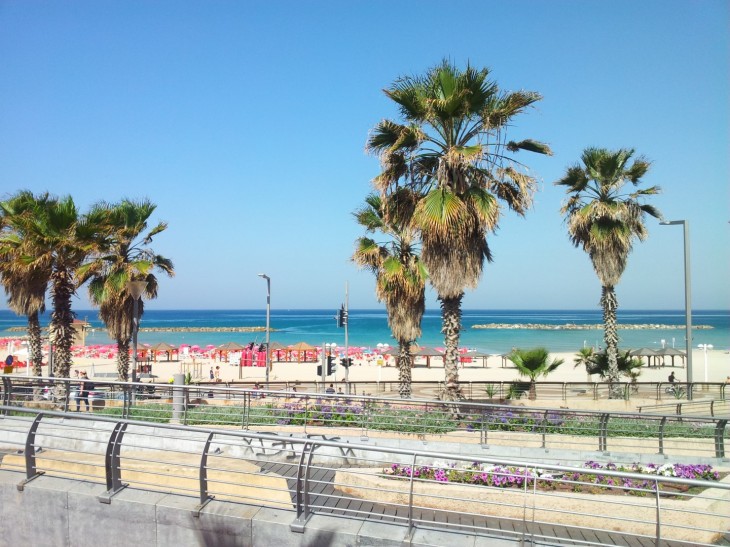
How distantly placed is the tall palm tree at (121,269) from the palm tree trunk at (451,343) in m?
10.9

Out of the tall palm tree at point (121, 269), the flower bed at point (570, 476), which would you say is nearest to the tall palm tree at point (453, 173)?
the flower bed at point (570, 476)

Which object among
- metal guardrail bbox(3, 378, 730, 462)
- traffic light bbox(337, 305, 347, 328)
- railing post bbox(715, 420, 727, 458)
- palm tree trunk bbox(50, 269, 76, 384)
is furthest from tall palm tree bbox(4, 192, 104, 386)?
railing post bbox(715, 420, 727, 458)

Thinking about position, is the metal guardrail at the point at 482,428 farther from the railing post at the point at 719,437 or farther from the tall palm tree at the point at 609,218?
the tall palm tree at the point at 609,218

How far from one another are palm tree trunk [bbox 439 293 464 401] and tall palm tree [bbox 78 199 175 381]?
1087cm

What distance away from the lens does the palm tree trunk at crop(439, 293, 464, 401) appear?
14250 mm

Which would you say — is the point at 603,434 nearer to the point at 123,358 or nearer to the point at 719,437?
the point at 719,437

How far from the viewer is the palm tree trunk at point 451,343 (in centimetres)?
1425

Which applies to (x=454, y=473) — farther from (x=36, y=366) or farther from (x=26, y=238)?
(x=36, y=366)

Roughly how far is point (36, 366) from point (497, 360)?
5366cm

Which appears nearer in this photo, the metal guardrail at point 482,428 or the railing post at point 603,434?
the railing post at point 603,434

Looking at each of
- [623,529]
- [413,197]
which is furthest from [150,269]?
[623,529]

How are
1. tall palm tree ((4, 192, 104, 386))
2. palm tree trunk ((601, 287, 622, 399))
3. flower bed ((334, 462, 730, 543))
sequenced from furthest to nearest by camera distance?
1. palm tree trunk ((601, 287, 622, 399))
2. tall palm tree ((4, 192, 104, 386))
3. flower bed ((334, 462, 730, 543))

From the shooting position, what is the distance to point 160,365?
5631cm

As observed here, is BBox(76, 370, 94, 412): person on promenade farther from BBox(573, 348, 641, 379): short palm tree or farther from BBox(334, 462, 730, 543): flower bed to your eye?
BBox(573, 348, 641, 379): short palm tree
